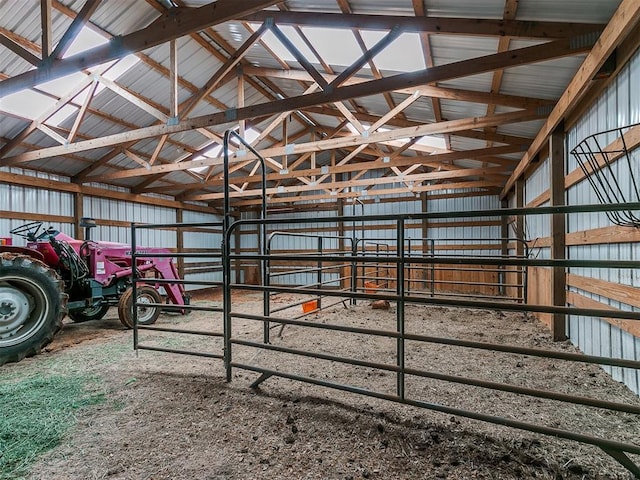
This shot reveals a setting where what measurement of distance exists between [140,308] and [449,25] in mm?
4913

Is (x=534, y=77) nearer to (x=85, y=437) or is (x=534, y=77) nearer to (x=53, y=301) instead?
(x=85, y=437)

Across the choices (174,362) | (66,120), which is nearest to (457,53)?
(174,362)

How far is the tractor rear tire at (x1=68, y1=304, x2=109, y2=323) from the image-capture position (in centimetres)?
469

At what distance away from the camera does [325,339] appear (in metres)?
3.68

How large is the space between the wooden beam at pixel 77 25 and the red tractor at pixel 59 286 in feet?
6.22

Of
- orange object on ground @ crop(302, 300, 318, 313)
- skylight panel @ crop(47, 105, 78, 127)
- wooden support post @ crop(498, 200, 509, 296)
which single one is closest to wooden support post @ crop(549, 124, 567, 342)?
orange object on ground @ crop(302, 300, 318, 313)

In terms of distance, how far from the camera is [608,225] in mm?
2531

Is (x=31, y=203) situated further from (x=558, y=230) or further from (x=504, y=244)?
(x=504, y=244)

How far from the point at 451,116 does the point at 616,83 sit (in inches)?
107

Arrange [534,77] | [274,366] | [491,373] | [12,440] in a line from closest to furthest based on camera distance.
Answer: [12,440] < [491,373] < [274,366] < [534,77]

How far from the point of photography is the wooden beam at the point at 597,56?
1.87 m

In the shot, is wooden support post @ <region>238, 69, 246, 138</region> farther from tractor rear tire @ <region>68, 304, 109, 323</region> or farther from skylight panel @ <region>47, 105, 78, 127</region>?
tractor rear tire @ <region>68, 304, 109, 323</region>

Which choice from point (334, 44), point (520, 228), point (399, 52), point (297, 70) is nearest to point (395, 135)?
point (399, 52)

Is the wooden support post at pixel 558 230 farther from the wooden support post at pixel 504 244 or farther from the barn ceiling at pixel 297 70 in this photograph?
the wooden support post at pixel 504 244
